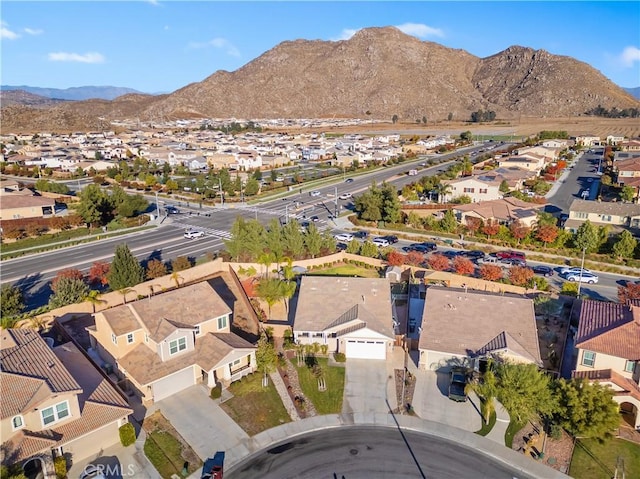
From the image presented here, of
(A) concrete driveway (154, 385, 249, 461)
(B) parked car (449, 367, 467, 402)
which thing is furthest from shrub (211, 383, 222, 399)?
(B) parked car (449, 367, 467, 402)

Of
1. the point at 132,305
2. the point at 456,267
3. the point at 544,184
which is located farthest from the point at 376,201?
the point at 132,305

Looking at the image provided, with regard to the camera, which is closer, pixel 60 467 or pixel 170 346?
pixel 60 467

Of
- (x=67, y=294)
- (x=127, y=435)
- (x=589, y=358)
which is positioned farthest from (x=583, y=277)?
(x=67, y=294)

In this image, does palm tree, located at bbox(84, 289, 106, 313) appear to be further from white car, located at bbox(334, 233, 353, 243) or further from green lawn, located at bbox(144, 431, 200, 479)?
white car, located at bbox(334, 233, 353, 243)

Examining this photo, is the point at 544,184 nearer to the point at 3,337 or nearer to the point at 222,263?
the point at 222,263

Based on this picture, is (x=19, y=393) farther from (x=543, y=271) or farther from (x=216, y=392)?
(x=543, y=271)
